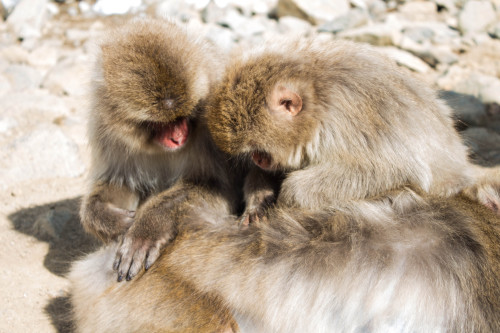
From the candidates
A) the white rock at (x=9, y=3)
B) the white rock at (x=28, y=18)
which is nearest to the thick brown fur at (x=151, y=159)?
the white rock at (x=28, y=18)

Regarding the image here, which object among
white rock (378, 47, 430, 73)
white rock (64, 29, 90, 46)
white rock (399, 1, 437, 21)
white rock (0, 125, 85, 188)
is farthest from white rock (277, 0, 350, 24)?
white rock (0, 125, 85, 188)

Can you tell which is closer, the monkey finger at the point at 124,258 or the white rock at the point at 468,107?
the monkey finger at the point at 124,258

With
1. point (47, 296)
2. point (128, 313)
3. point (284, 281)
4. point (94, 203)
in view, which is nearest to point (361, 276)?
point (284, 281)

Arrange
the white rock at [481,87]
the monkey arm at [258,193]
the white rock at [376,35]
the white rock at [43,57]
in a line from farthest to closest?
the white rock at [43,57] → the white rock at [376,35] → the white rock at [481,87] → the monkey arm at [258,193]

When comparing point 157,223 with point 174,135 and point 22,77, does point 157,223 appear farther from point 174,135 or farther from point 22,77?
point 22,77

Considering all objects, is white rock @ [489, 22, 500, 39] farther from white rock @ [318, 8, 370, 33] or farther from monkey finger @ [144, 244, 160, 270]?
monkey finger @ [144, 244, 160, 270]

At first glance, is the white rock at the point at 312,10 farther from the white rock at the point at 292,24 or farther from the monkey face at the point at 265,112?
the monkey face at the point at 265,112
